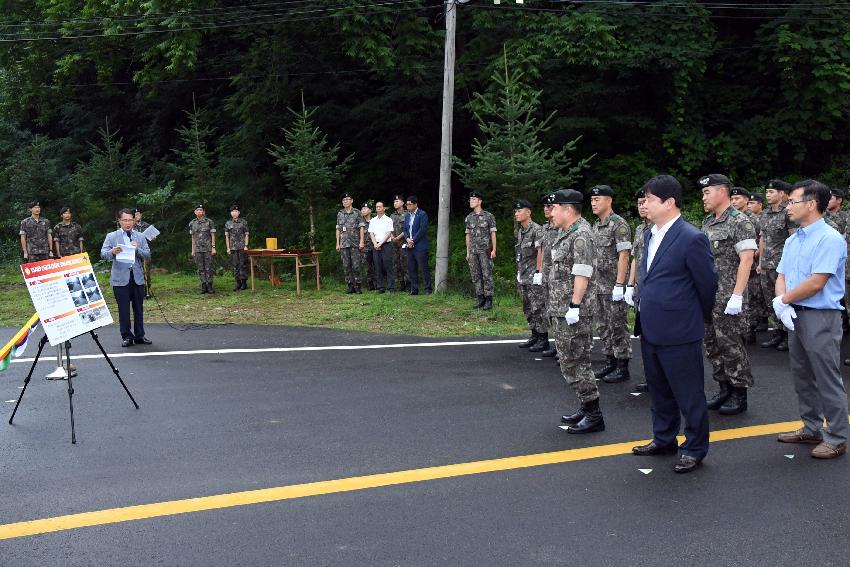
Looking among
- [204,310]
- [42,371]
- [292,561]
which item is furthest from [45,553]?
[204,310]

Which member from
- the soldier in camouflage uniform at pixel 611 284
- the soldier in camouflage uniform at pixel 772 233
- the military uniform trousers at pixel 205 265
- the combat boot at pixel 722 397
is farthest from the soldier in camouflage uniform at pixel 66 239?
the combat boot at pixel 722 397

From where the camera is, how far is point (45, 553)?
4828 mm

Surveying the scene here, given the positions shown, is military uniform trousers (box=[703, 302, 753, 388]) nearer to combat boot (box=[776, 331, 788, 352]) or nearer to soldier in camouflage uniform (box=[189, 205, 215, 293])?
combat boot (box=[776, 331, 788, 352])

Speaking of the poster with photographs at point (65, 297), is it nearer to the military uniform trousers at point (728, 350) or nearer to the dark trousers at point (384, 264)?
the military uniform trousers at point (728, 350)

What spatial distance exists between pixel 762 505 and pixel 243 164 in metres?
26.3

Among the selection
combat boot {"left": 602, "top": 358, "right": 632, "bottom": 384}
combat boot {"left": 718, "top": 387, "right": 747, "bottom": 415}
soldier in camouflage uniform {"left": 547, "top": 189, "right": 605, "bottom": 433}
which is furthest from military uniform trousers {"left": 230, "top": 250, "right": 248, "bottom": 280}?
Answer: combat boot {"left": 718, "top": 387, "right": 747, "bottom": 415}

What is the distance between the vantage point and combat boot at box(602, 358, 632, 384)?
921cm

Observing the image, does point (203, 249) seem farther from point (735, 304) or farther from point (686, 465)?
point (686, 465)

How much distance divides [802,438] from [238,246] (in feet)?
50.9

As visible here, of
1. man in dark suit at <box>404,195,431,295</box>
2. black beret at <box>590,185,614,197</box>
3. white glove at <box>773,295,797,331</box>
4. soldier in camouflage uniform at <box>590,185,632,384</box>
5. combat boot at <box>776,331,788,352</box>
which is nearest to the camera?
white glove at <box>773,295,797,331</box>

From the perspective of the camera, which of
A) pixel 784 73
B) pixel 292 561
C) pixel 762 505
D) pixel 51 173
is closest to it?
pixel 292 561

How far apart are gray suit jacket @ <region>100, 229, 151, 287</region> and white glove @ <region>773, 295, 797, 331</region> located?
9.11m

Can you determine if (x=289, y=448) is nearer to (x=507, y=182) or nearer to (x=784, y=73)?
(x=507, y=182)

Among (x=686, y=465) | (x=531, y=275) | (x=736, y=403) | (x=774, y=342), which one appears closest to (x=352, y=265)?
(x=531, y=275)
